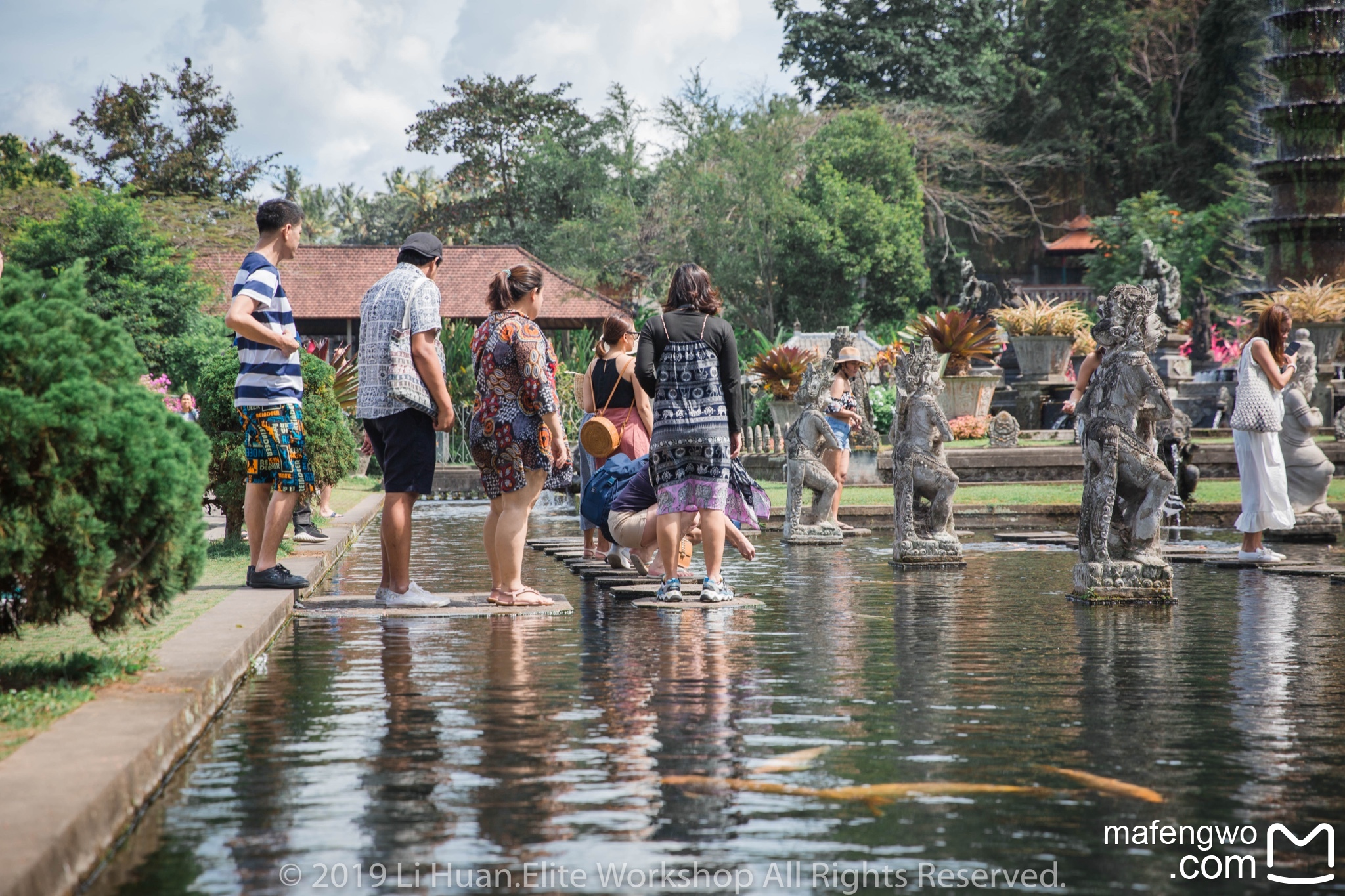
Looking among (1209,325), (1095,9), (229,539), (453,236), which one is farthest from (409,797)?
(453,236)

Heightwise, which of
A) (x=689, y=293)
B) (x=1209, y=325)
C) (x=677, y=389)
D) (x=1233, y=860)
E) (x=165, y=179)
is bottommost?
(x=1233, y=860)

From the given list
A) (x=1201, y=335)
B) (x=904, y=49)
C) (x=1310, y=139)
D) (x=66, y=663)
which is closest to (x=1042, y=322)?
(x=1201, y=335)

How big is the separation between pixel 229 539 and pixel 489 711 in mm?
5997

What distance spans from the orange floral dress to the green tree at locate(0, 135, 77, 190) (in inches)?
1367

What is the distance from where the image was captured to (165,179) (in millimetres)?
45438

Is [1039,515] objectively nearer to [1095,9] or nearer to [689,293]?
[689,293]

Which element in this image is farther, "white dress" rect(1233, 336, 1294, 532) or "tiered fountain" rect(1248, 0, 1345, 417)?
"tiered fountain" rect(1248, 0, 1345, 417)

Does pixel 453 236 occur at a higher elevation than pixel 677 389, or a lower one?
higher

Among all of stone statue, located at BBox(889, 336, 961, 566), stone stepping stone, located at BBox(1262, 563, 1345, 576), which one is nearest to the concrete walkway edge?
stone statue, located at BBox(889, 336, 961, 566)

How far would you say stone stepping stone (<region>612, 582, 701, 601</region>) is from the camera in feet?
27.5

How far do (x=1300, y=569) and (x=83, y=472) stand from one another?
838 centimetres

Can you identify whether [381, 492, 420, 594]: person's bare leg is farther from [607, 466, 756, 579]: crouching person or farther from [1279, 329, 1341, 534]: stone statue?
[1279, 329, 1341, 534]: stone statue

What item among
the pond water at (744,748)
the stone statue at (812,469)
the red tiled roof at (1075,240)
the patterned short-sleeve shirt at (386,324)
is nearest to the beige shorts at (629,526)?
the pond water at (744,748)

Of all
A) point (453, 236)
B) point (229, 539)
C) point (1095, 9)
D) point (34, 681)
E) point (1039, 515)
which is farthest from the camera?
point (453, 236)
